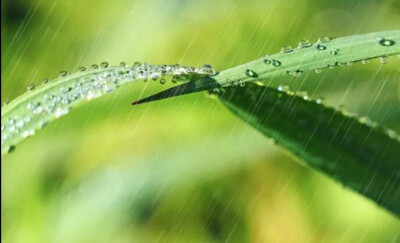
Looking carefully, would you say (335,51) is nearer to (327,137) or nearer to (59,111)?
(327,137)

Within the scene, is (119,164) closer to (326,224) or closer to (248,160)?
(248,160)

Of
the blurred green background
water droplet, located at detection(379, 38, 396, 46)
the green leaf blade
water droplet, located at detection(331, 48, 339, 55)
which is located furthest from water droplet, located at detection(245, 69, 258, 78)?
the blurred green background

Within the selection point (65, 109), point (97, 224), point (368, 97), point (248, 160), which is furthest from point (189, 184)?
point (65, 109)

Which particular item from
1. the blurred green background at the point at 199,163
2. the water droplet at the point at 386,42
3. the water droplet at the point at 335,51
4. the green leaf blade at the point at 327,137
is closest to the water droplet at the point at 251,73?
the green leaf blade at the point at 327,137

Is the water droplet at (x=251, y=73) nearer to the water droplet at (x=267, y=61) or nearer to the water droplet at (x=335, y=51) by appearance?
the water droplet at (x=267, y=61)

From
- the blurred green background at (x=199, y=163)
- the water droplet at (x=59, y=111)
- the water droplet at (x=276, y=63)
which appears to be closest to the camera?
the water droplet at (x=59, y=111)
